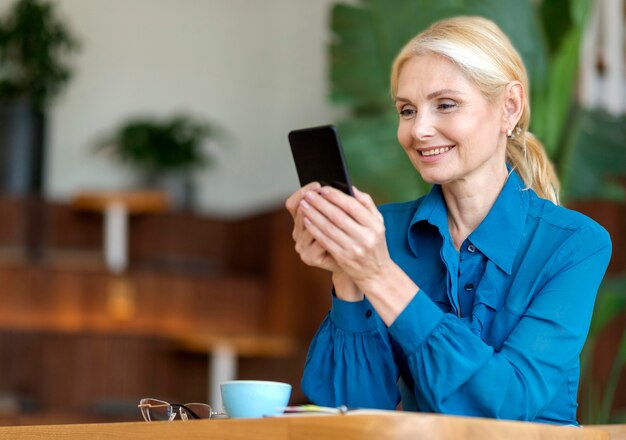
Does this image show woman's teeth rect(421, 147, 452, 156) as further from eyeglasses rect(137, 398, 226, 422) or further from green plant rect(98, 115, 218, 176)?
green plant rect(98, 115, 218, 176)

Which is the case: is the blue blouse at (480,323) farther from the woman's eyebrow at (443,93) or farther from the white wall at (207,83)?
the white wall at (207,83)

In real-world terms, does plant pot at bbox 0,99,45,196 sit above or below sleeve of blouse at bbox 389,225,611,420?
above

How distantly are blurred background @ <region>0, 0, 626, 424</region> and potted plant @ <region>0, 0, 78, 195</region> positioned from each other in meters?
0.01

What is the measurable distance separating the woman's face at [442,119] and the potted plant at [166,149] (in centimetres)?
598

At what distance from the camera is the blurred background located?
4.56 meters

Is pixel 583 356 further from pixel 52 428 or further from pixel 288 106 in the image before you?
pixel 288 106

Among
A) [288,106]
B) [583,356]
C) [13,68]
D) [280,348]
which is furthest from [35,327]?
[583,356]

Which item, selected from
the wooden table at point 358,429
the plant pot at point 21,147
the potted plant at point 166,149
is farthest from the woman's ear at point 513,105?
the plant pot at point 21,147

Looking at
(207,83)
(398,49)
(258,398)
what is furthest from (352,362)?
(207,83)

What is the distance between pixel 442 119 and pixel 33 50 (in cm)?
605

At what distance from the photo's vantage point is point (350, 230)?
1282 millimetres

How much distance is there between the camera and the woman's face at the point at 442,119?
1.49 metres

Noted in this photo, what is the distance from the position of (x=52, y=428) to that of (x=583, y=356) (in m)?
3.35

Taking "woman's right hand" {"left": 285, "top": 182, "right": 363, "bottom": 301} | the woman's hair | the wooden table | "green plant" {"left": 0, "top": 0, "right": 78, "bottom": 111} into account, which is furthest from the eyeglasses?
"green plant" {"left": 0, "top": 0, "right": 78, "bottom": 111}
